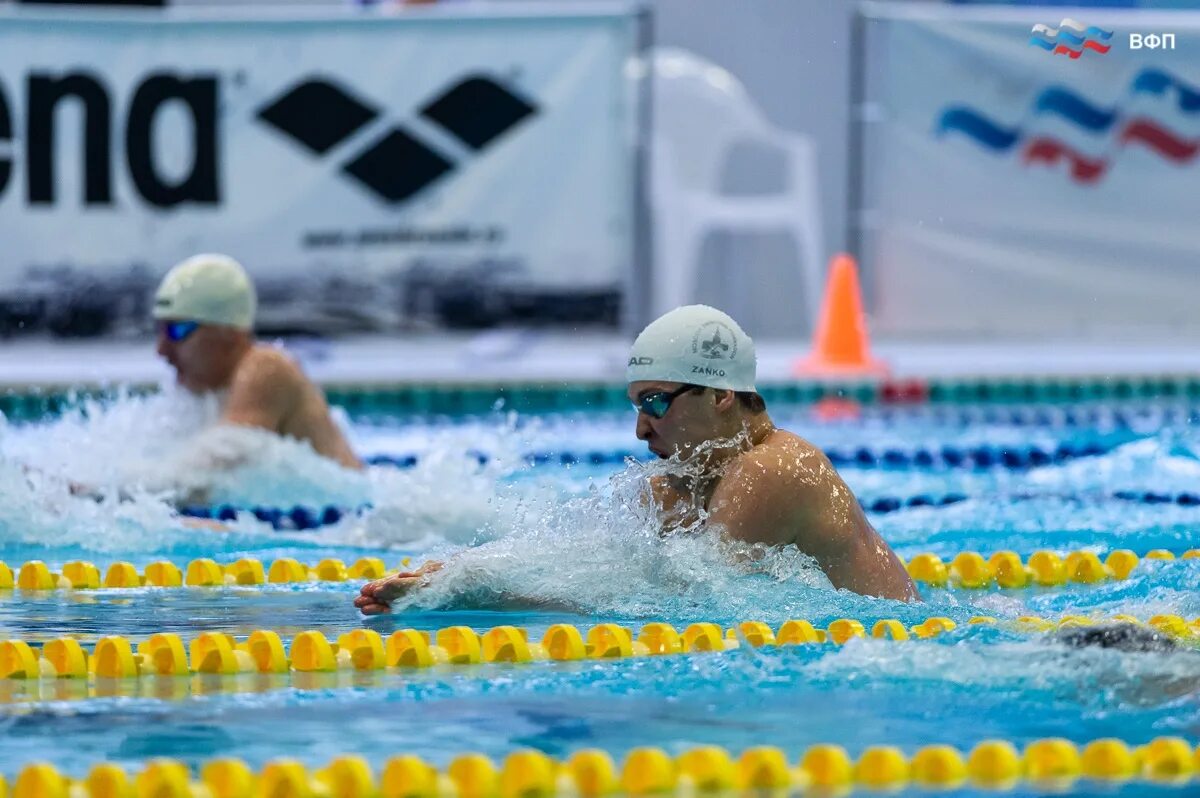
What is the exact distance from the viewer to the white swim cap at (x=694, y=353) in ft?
12.2

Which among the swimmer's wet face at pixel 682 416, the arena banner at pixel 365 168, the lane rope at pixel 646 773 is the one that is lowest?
the lane rope at pixel 646 773

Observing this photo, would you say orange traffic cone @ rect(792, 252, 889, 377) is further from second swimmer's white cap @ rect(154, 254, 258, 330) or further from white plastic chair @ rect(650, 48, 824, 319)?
second swimmer's white cap @ rect(154, 254, 258, 330)

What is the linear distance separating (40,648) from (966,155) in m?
6.70

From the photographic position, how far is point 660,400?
3742mm

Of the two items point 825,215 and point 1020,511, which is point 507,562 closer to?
point 1020,511

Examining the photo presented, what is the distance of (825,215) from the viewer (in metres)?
11.1

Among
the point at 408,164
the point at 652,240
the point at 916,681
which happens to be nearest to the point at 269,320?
the point at 408,164

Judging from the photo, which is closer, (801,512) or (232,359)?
(801,512)

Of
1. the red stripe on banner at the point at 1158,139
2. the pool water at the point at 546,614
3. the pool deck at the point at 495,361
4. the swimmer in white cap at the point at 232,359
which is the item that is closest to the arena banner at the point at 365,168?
the pool deck at the point at 495,361

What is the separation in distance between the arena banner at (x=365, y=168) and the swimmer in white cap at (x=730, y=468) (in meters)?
5.20

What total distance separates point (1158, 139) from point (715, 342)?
20.5 ft

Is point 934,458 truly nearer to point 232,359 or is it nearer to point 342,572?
point 232,359

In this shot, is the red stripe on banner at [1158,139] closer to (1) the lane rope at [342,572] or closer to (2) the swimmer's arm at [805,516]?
(1) the lane rope at [342,572]

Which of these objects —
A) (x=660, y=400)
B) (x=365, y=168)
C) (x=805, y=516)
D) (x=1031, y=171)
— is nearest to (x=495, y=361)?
(x=365, y=168)
